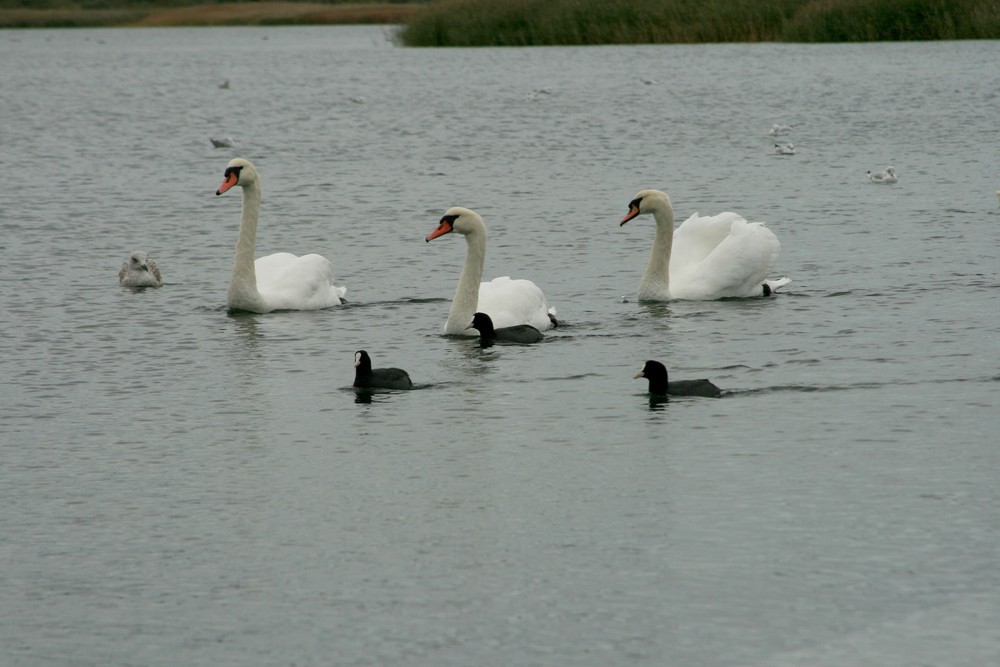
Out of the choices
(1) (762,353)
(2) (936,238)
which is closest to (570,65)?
(2) (936,238)

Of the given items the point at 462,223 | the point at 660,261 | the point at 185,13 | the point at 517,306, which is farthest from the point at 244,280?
the point at 185,13

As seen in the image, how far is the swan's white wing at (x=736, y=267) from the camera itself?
41.7ft

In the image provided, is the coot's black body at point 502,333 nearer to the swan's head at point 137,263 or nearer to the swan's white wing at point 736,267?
the swan's white wing at point 736,267

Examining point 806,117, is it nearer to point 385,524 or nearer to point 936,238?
point 936,238

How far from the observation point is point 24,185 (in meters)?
21.3

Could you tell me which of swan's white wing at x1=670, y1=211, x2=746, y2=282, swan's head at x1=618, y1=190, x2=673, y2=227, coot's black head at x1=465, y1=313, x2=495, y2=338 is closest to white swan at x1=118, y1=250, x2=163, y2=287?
coot's black head at x1=465, y1=313, x2=495, y2=338

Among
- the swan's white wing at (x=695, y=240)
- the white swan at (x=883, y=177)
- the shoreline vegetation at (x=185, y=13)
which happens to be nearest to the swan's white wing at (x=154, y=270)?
the swan's white wing at (x=695, y=240)

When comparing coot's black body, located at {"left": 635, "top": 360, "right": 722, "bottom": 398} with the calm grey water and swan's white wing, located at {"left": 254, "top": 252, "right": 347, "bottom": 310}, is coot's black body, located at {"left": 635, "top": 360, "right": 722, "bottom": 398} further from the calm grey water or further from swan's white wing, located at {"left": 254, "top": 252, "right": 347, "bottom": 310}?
swan's white wing, located at {"left": 254, "top": 252, "right": 347, "bottom": 310}

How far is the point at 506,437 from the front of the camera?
8648 millimetres

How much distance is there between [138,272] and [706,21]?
1128 inches

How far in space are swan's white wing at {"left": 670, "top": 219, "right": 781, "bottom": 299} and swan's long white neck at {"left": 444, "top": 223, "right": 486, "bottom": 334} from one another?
1.78m

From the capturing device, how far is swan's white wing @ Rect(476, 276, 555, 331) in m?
11.5

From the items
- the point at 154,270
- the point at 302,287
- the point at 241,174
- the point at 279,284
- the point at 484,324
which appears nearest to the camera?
the point at 484,324

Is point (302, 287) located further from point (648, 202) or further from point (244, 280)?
point (648, 202)
